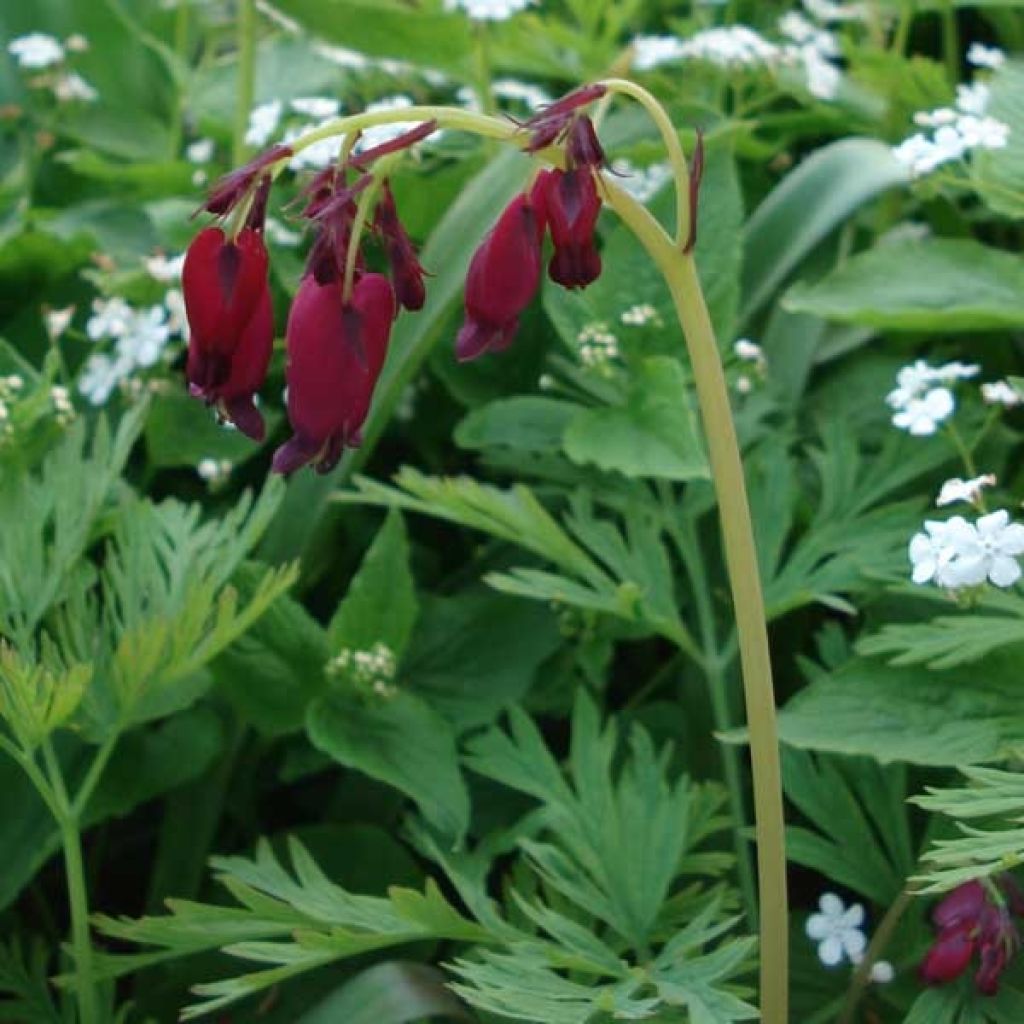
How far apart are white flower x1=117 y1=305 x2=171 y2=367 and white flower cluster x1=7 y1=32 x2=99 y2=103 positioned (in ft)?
1.51

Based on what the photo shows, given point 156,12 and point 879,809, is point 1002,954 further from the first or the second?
point 156,12

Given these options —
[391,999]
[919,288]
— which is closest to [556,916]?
[391,999]

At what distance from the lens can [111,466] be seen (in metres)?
1.25

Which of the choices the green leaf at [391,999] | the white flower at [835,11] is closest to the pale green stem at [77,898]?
the green leaf at [391,999]

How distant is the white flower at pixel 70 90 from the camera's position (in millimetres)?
1862

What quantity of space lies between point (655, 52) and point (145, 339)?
0.63m

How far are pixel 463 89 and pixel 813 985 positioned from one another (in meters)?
1.21

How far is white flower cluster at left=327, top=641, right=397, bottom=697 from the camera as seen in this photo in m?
1.26

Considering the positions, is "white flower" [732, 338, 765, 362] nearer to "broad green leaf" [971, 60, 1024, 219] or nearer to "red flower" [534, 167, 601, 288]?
"broad green leaf" [971, 60, 1024, 219]

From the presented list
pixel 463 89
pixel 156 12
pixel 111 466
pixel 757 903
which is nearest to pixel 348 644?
pixel 111 466

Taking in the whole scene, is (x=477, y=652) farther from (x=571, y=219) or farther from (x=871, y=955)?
(x=571, y=219)

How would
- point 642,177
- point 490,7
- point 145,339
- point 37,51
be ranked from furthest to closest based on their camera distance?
point 37,51
point 642,177
point 490,7
point 145,339

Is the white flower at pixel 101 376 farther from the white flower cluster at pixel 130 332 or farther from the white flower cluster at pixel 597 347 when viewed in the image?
the white flower cluster at pixel 597 347

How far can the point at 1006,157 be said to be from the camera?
4.11 ft
